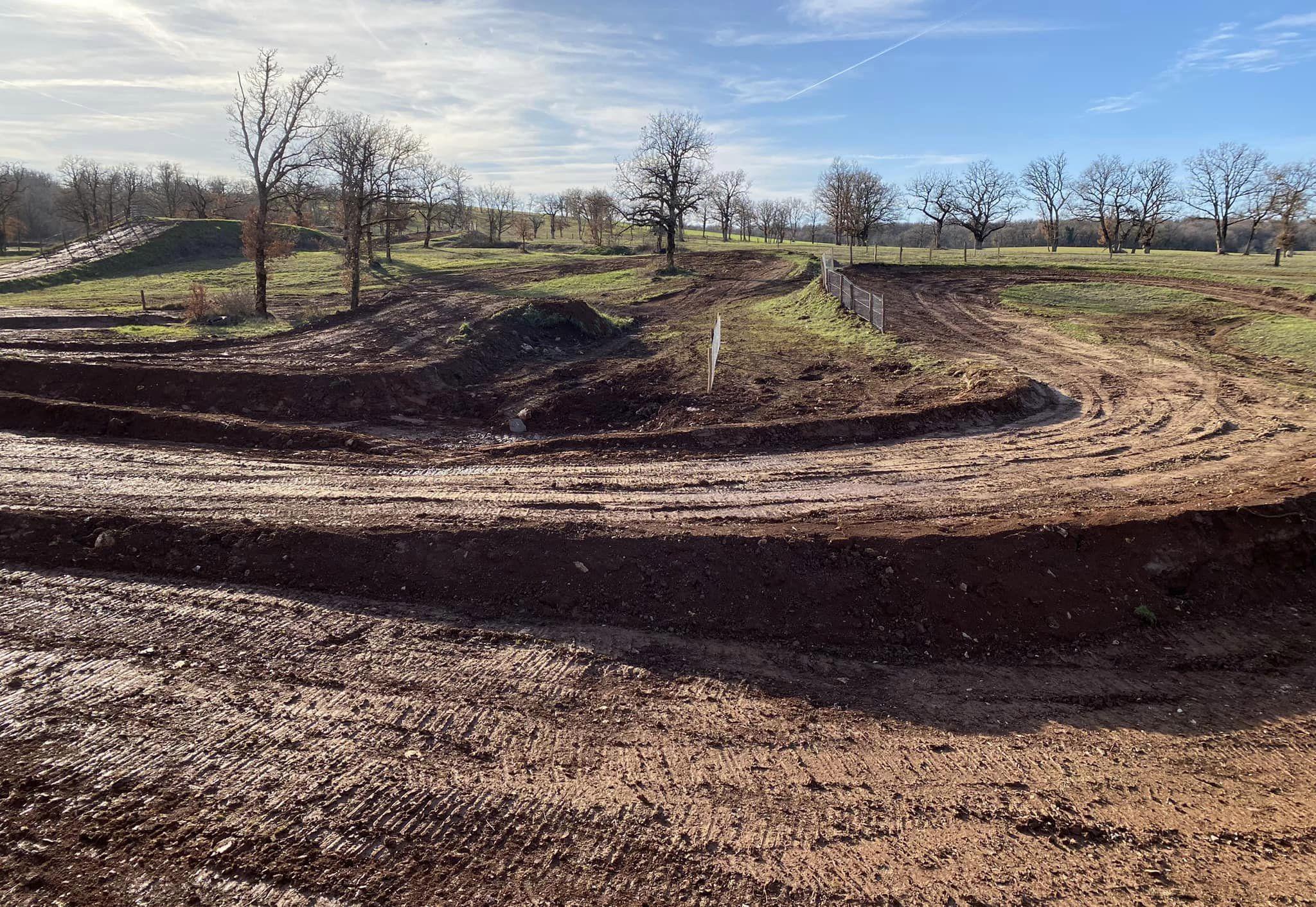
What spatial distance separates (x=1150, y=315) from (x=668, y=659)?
25.0m

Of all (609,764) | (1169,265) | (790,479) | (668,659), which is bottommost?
(609,764)

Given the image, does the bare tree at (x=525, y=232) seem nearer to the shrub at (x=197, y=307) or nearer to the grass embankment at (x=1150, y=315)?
the shrub at (x=197, y=307)

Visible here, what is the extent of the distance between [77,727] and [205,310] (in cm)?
2462

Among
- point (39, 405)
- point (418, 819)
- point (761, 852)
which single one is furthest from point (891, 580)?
point (39, 405)

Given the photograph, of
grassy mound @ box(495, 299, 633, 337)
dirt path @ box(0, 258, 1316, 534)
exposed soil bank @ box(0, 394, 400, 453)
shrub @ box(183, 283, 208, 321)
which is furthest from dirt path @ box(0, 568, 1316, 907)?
shrub @ box(183, 283, 208, 321)

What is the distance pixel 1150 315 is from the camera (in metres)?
22.8

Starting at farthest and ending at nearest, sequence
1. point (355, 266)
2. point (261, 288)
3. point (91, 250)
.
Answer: point (91, 250)
point (355, 266)
point (261, 288)

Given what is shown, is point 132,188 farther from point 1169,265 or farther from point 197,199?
point 1169,265

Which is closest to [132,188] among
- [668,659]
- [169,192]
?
[169,192]

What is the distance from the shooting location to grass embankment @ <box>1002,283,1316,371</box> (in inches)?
699

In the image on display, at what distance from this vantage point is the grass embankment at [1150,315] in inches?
699

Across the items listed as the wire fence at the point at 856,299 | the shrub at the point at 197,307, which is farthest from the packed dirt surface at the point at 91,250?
the wire fence at the point at 856,299

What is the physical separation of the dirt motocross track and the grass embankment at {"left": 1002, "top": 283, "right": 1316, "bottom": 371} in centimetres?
667

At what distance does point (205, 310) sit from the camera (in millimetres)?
24828
